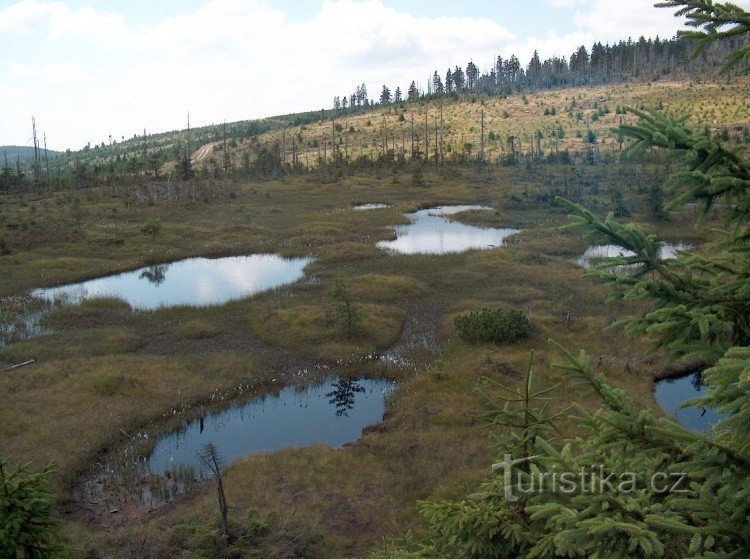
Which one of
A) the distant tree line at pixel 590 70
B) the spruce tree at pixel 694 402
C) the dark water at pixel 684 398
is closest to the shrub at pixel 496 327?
the dark water at pixel 684 398

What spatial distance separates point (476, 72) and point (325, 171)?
106450mm

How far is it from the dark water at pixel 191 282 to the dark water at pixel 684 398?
23.9 metres

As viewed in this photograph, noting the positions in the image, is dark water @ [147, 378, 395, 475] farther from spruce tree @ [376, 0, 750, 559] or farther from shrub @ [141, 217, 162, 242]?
shrub @ [141, 217, 162, 242]

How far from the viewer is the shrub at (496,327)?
25.8 meters

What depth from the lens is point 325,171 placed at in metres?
94.6

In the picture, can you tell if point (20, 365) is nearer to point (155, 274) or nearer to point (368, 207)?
point (155, 274)

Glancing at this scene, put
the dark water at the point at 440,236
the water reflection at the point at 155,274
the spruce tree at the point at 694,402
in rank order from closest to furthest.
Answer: the spruce tree at the point at 694,402 → the water reflection at the point at 155,274 → the dark water at the point at 440,236

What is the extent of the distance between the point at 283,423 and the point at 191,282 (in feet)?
70.0

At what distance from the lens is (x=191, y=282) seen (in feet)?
128

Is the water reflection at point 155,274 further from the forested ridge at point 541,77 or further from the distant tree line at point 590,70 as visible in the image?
the distant tree line at point 590,70

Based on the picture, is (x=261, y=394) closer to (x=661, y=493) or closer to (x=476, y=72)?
(x=661, y=493)

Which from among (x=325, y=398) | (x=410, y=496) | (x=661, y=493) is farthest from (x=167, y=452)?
(x=661, y=493)

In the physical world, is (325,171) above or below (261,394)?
above

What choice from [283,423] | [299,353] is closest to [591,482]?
[283,423]
